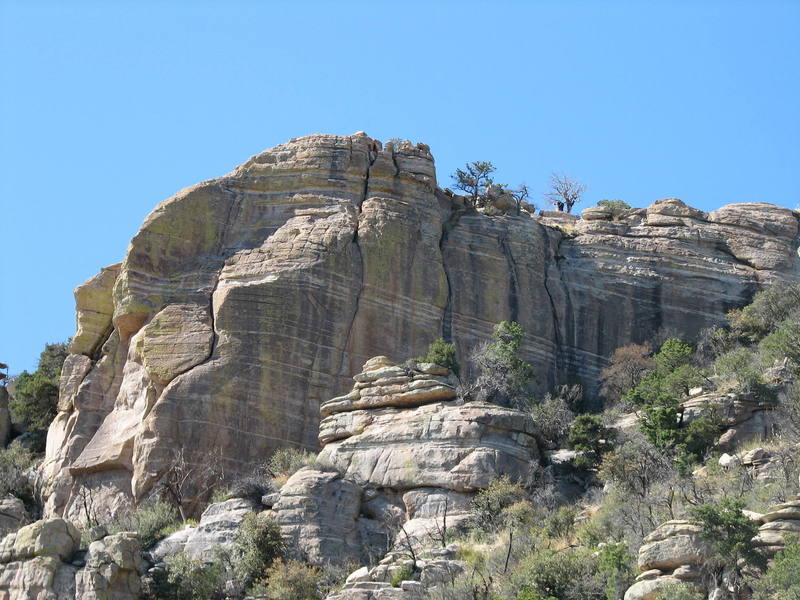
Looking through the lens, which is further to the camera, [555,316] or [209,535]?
[555,316]

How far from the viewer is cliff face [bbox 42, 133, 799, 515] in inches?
2153

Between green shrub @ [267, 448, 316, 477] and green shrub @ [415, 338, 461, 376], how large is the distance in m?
5.72

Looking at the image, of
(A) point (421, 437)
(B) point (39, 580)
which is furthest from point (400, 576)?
(B) point (39, 580)

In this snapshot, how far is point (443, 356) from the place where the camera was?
5450cm

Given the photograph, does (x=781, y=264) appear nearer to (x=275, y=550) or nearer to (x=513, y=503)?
(x=513, y=503)

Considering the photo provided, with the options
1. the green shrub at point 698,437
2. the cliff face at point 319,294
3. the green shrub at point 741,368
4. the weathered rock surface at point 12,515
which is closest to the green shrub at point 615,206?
the cliff face at point 319,294

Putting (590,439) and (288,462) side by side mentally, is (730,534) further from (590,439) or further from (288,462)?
(288,462)

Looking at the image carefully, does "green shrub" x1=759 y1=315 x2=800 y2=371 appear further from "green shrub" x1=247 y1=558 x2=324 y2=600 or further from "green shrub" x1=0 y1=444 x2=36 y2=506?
"green shrub" x1=0 y1=444 x2=36 y2=506

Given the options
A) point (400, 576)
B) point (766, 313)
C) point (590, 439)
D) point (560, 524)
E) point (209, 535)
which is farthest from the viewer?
point (766, 313)

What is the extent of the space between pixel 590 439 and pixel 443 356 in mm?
6848

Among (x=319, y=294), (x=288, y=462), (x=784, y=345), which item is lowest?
(x=288, y=462)

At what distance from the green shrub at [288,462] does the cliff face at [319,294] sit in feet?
4.76

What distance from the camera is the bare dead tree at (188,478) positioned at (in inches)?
2047

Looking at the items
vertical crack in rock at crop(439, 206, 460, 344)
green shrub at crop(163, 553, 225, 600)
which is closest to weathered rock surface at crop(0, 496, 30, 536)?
green shrub at crop(163, 553, 225, 600)
